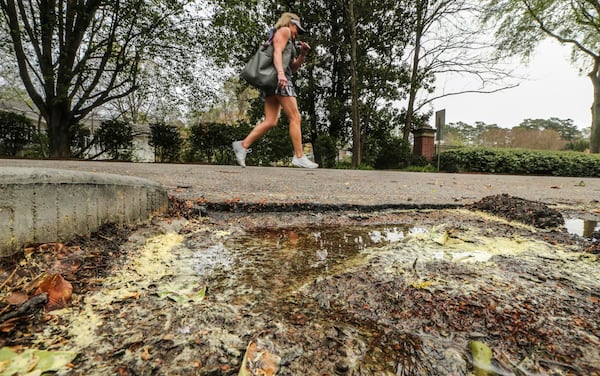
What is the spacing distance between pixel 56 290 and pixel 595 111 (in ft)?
93.6

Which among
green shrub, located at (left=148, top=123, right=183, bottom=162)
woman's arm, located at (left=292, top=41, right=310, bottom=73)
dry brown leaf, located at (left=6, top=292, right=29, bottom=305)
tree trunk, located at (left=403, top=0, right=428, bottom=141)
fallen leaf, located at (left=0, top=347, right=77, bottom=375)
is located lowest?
fallen leaf, located at (left=0, top=347, right=77, bottom=375)

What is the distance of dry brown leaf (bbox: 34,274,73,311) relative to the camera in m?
0.62

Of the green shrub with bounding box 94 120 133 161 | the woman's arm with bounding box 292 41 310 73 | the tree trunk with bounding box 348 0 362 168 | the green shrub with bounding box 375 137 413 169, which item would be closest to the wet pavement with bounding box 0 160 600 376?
the woman's arm with bounding box 292 41 310 73

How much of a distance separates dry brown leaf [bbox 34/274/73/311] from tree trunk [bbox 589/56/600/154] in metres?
26.7

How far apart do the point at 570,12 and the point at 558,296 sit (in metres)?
24.7

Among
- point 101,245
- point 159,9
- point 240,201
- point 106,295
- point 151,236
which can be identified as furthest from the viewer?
point 159,9

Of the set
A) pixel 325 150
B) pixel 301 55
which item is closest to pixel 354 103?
pixel 325 150

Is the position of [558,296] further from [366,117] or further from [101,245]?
[366,117]

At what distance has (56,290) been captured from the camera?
0.64m

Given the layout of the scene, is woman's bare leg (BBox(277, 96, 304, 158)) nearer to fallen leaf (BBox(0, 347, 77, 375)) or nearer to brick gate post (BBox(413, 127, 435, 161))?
fallen leaf (BBox(0, 347, 77, 375))

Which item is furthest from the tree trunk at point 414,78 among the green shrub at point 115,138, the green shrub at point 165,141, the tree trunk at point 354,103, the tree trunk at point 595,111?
the tree trunk at point 595,111

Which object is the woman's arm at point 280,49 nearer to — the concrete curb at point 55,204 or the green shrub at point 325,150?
the concrete curb at point 55,204

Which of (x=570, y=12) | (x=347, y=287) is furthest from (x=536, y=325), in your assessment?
(x=570, y=12)

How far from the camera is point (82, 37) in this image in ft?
32.6
